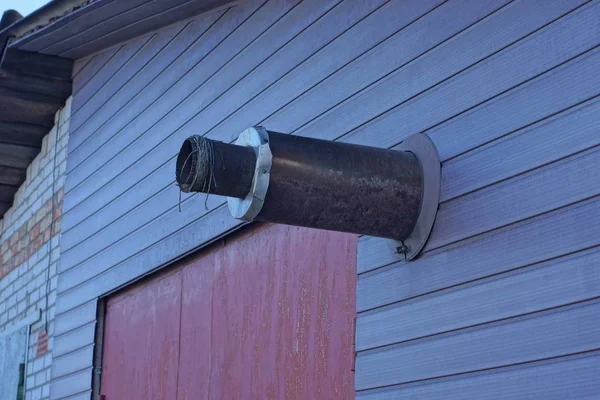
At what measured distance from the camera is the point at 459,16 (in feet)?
12.1

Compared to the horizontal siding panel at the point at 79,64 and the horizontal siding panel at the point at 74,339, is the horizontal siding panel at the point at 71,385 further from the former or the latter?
the horizontal siding panel at the point at 79,64

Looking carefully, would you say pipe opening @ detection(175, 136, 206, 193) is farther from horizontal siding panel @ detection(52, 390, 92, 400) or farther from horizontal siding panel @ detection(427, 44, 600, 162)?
horizontal siding panel @ detection(52, 390, 92, 400)

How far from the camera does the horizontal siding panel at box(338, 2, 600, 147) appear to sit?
3172 mm

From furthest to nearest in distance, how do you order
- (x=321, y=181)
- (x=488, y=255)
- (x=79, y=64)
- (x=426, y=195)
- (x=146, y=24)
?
(x=79, y=64) < (x=146, y=24) < (x=426, y=195) < (x=321, y=181) < (x=488, y=255)

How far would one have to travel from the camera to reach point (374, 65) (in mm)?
4148

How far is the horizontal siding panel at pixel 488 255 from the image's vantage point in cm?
304

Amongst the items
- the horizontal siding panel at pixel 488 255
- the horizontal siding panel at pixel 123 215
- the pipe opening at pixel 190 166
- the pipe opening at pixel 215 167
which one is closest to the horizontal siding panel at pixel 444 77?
the horizontal siding panel at pixel 488 255

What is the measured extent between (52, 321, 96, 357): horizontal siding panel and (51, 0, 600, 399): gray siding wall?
49.6 inches

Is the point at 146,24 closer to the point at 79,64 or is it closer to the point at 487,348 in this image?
the point at 79,64

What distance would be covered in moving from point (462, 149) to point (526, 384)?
0.86 meters

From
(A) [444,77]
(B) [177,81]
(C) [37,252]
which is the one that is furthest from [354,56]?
(C) [37,252]

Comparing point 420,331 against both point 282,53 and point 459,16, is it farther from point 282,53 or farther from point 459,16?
point 282,53

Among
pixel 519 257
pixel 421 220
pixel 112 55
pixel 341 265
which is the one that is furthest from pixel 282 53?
pixel 112 55

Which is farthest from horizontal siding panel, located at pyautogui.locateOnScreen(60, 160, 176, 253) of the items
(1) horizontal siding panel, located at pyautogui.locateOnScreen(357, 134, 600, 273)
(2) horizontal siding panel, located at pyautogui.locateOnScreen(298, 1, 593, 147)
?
(1) horizontal siding panel, located at pyautogui.locateOnScreen(357, 134, 600, 273)
